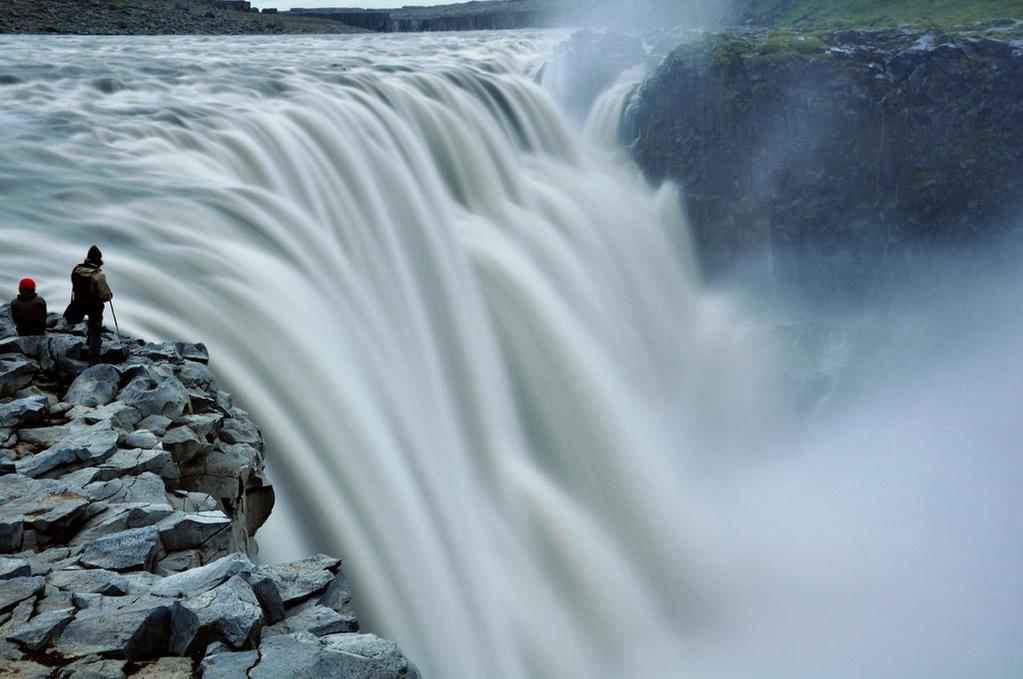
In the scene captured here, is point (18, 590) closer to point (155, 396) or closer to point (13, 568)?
point (13, 568)

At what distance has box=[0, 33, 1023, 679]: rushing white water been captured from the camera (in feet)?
35.5

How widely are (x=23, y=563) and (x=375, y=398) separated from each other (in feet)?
20.2

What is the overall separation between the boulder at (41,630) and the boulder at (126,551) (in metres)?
0.66

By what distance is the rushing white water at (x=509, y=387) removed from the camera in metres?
10.8

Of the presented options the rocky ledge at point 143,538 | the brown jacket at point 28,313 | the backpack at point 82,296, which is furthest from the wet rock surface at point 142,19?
the rocky ledge at point 143,538

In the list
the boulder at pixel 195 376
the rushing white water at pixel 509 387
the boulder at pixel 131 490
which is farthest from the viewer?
the rushing white water at pixel 509 387

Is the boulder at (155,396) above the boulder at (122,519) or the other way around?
above

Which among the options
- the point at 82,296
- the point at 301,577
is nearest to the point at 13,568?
the point at 301,577

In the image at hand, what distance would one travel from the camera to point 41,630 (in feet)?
17.0

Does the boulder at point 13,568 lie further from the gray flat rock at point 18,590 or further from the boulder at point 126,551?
the boulder at point 126,551

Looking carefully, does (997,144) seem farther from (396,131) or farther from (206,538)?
(206,538)

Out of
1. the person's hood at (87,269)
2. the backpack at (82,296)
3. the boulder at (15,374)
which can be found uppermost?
the person's hood at (87,269)

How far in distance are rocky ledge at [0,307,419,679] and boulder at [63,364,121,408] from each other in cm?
2

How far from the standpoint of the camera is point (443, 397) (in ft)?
43.5
